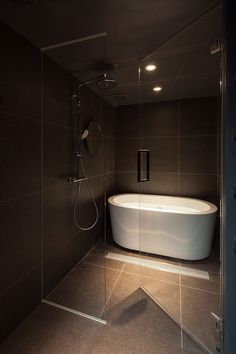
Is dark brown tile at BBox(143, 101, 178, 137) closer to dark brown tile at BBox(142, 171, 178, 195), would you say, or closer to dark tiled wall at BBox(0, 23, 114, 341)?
dark brown tile at BBox(142, 171, 178, 195)

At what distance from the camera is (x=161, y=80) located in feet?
7.38

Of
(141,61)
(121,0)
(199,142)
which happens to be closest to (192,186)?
(199,142)

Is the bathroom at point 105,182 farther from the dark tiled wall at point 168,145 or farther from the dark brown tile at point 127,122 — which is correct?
the dark brown tile at point 127,122

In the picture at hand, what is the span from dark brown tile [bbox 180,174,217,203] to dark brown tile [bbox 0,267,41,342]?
219 centimetres

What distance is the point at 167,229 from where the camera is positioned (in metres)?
2.18

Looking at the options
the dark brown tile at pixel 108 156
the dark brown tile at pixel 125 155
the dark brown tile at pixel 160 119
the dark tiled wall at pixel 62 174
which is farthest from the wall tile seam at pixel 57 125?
the dark brown tile at pixel 160 119

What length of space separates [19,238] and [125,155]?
210 cm

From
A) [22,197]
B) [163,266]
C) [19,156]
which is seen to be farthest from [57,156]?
[163,266]

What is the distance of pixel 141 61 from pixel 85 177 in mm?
1416

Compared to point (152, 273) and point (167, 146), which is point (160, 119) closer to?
point (167, 146)

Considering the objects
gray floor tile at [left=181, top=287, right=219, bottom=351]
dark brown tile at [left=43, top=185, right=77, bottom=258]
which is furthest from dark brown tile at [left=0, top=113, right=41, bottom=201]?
gray floor tile at [left=181, top=287, right=219, bottom=351]

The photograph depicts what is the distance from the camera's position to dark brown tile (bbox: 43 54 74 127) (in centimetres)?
159

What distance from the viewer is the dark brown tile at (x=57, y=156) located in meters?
1.62

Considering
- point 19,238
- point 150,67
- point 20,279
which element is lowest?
point 20,279
